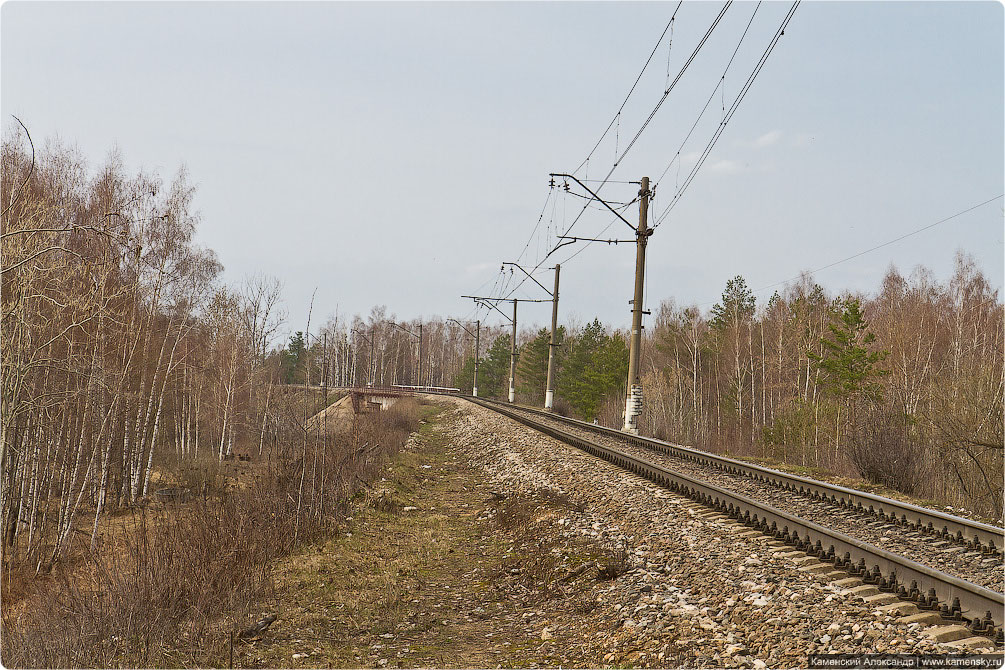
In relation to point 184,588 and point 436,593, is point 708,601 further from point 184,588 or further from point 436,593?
point 184,588

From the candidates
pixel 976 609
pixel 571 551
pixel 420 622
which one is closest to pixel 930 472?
pixel 571 551

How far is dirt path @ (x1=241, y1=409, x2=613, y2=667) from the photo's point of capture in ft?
22.5

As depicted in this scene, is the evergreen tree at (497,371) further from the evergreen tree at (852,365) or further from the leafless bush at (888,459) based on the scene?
the leafless bush at (888,459)

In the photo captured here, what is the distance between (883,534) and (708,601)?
3.06 meters

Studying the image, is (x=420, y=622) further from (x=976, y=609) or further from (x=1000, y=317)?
(x=1000, y=317)

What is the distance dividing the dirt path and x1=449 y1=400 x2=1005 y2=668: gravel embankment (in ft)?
1.51

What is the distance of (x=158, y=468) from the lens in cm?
2914

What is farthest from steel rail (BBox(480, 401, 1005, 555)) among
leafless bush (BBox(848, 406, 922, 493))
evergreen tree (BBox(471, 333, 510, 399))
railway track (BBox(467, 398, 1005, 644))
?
evergreen tree (BBox(471, 333, 510, 399))

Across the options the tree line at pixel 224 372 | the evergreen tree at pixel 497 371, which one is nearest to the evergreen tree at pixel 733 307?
the tree line at pixel 224 372

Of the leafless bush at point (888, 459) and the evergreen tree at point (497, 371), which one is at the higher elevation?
the evergreen tree at point (497, 371)

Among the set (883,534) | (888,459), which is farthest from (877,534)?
(888,459)

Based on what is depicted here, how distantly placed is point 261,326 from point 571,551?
115ft

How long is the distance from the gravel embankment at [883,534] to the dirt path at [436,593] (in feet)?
9.54

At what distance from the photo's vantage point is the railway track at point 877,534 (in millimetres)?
5223
